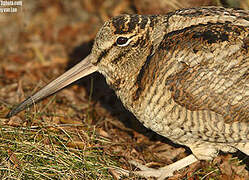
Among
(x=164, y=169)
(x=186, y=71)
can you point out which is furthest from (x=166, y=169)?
(x=186, y=71)

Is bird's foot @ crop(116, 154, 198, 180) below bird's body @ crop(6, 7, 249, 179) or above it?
below

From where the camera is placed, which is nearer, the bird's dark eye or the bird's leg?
the bird's dark eye

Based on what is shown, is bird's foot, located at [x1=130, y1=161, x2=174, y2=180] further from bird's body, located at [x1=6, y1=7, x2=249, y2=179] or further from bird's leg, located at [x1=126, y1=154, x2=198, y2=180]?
bird's body, located at [x1=6, y1=7, x2=249, y2=179]

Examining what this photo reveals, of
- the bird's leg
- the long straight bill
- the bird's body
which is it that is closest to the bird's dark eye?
the bird's body

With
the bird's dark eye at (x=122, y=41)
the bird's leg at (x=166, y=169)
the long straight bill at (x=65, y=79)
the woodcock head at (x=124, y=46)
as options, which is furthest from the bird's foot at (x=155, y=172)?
the bird's dark eye at (x=122, y=41)

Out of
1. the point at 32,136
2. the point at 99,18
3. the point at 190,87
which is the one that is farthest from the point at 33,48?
the point at 190,87

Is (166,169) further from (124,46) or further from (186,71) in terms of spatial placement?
(124,46)

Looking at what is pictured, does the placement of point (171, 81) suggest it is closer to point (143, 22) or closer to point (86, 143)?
point (143, 22)

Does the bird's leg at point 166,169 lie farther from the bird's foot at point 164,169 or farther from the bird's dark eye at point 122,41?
the bird's dark eye at point 122,41
